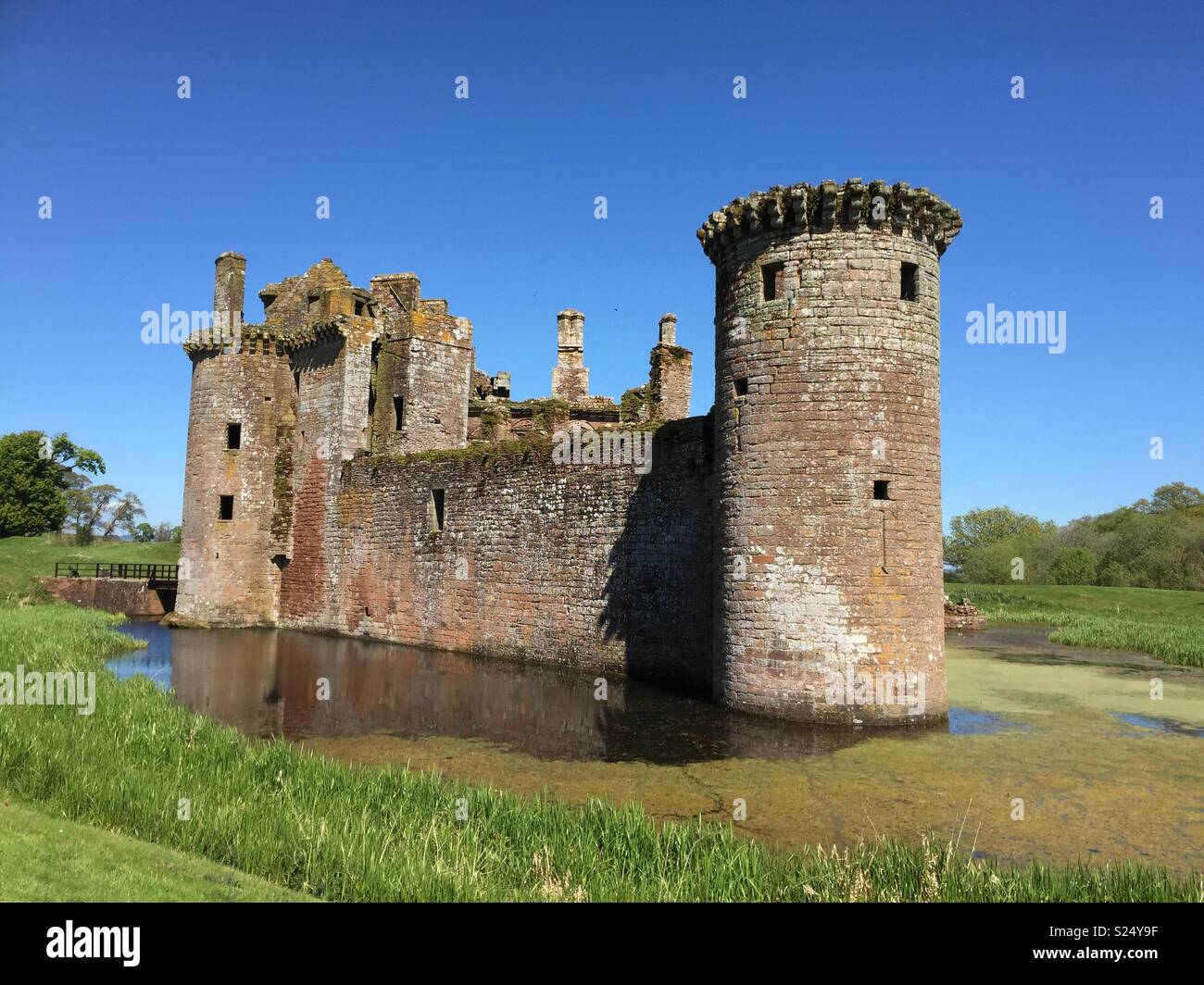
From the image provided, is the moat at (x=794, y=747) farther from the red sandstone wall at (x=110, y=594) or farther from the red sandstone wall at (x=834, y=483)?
the red sandstone wall at (x=110, y=594)

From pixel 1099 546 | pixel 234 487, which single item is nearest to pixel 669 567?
pixel 234 487

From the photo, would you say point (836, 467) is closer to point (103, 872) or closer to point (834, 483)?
point (834, 483)

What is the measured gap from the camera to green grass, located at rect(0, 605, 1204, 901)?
17.0 feet

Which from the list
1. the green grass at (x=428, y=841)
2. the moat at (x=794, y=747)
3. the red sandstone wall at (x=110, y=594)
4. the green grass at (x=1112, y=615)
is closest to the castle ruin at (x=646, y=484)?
the moat at (x=794, y=747)

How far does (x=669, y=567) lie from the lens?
50.9ft

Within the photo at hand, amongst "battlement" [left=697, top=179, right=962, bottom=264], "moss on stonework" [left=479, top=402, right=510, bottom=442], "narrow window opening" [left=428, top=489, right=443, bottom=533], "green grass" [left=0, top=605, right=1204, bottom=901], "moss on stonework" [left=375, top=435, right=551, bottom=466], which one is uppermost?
"battlement" [left=697, top=179, right=962, bottom=264]

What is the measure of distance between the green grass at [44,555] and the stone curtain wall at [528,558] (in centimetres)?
1258

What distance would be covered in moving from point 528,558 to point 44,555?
35661 mm

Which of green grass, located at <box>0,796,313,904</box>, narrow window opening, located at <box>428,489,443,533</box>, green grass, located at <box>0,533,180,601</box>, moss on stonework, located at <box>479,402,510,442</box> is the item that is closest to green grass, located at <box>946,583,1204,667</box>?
moss on stonework, located at <box>479,402,510,442</box>

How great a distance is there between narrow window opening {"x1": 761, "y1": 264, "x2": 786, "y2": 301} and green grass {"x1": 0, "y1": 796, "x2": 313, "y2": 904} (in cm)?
1035

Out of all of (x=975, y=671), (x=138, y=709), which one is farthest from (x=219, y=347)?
(x=975, y=671)

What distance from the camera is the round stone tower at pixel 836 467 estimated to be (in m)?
11.6

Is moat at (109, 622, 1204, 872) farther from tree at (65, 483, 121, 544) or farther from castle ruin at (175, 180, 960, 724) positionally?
tree at (65, 483, 121, 544)
